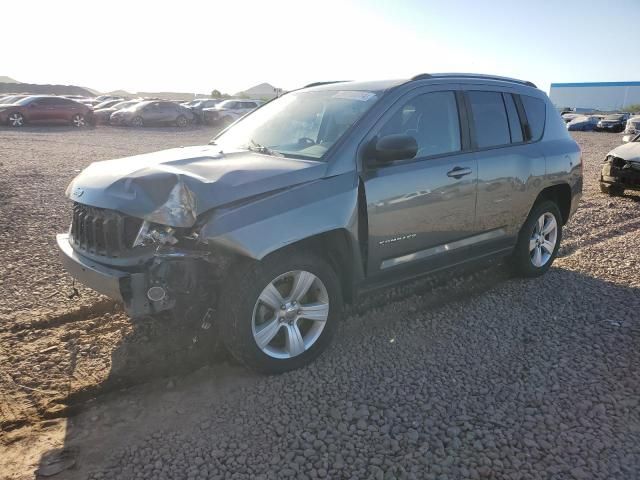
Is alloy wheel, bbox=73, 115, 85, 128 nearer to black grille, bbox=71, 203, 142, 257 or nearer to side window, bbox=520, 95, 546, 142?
black grille, bbox=71, 203, 142, 257

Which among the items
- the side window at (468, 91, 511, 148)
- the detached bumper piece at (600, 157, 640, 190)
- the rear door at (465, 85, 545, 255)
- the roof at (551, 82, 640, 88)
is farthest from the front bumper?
the roof at (551, 82, 640, 88)

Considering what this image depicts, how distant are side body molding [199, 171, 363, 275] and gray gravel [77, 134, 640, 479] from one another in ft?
2.91

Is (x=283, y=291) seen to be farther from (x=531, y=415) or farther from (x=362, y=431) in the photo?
(x=531, y=415)

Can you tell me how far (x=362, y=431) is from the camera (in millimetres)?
2951

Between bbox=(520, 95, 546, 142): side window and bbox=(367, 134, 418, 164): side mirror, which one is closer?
bbox=(367, 134, 418, 164): side mirror

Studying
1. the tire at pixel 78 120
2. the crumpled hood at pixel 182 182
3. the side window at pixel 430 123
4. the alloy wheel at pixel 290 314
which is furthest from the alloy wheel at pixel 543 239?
the tire at pixel 78 120

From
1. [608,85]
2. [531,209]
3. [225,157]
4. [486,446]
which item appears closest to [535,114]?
[531,209]

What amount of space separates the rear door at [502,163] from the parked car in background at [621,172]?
549 centimetres

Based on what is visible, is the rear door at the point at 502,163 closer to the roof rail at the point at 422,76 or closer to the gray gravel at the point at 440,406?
the roof rail at the point at 422,76

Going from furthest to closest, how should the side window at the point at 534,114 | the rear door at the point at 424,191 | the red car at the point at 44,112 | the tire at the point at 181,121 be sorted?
the tire at the point at 181,121 < the red car at the point at 44,112 < the side window at the point at 534,114 < the rear door at the point at 424,191

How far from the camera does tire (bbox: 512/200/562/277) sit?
208 inches

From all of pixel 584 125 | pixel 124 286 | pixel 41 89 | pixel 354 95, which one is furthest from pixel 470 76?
pixel 41 89

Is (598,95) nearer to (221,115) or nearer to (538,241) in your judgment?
(221,115)

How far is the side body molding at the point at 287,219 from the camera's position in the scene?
3.07 m
